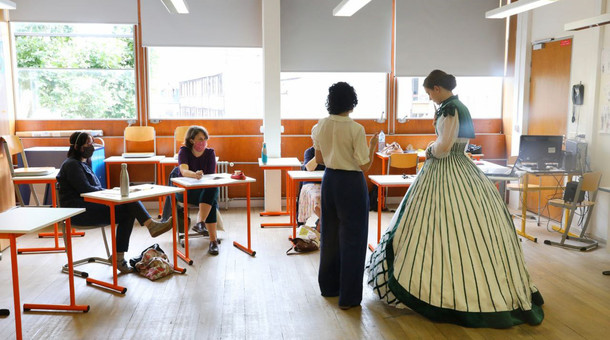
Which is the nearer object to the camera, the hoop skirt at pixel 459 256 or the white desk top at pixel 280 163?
the hoop skirt at pixel 459 256

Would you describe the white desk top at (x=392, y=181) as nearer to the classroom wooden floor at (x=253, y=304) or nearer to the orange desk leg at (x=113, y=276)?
the classroom wooden floor at (x=253, y=304)

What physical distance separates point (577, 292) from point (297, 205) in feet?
9.51

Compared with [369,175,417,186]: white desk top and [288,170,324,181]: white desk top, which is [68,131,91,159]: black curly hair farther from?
[369,175,417,186]: white desk top

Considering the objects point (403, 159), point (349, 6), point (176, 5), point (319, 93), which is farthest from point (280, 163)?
point (176, 5)

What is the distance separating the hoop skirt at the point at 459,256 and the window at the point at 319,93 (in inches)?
163

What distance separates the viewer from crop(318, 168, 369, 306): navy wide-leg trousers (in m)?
3.76

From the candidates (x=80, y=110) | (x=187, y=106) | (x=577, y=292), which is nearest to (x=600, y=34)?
(x=577, y=292)

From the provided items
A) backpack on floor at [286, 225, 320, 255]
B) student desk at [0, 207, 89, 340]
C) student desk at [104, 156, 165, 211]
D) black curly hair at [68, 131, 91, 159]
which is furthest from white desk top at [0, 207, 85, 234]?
student desk at [104, 156, 165, 211]

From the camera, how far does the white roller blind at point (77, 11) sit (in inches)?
273

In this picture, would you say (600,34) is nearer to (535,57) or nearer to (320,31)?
(535,57)

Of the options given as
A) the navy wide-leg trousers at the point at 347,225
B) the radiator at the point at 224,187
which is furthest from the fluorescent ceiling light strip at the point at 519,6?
the radiator at the point at 224,187

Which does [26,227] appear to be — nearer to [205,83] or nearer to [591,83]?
[205,83]

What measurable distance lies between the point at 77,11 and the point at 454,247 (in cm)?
583

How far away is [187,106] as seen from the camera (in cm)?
755
